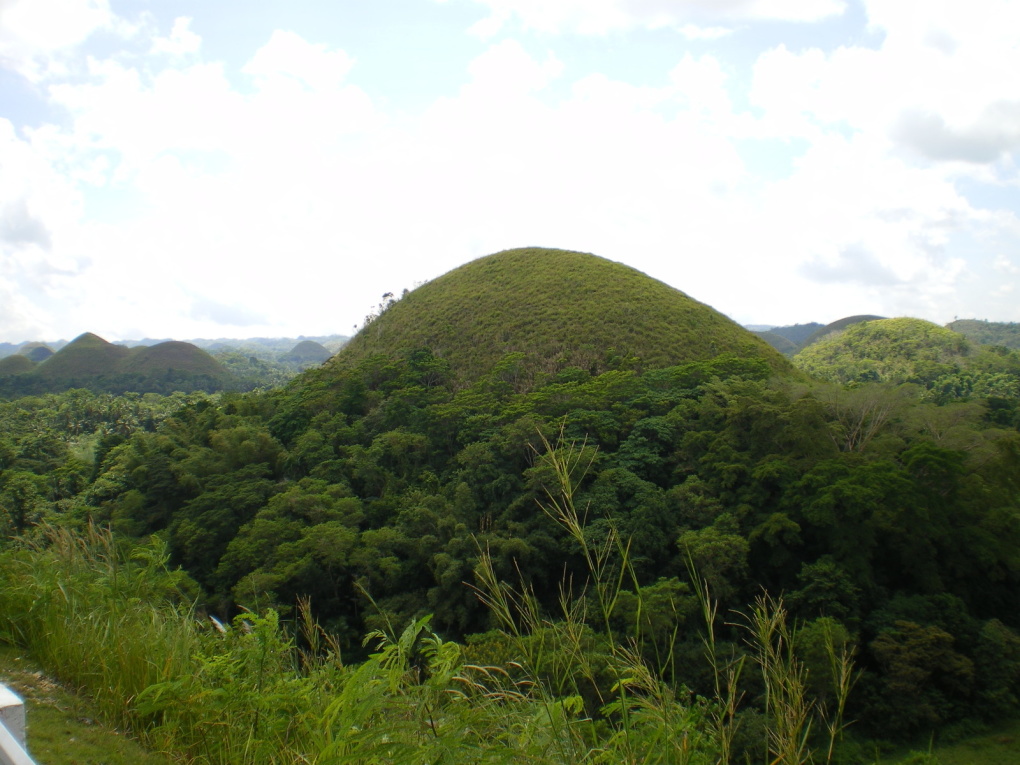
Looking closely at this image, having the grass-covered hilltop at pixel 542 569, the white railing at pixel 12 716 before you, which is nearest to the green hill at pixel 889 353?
the grass-covered hilltop at pixel 542 569

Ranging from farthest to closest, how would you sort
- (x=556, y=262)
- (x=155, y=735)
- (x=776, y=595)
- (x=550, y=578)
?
1. (x=556, y=262)
2. (x=550, y=578)
3. (x=776, y=595)
4. (x=155, y=735)

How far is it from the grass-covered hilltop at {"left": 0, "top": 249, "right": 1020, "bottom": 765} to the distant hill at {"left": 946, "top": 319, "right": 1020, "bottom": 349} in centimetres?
9583

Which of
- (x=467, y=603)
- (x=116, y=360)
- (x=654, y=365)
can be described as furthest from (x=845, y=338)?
(x=116, y=360)

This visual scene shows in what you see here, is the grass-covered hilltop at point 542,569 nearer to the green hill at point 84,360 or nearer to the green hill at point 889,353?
the green hill at point 889,353

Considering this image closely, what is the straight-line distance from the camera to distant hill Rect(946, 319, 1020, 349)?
94.9 m

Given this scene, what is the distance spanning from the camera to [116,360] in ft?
251

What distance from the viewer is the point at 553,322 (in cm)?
2817

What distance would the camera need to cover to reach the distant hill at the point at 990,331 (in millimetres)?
94938

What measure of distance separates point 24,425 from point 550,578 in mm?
40245

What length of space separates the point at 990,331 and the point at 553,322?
115 meters

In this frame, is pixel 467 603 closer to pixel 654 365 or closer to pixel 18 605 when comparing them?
pixel 18 605

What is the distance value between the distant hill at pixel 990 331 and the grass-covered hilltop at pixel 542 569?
9583cm

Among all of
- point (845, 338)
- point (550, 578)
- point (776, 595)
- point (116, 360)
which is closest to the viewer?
point (776, 595)

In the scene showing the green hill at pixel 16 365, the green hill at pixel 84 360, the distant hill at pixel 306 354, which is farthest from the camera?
the distant hill at pixel 306 354
